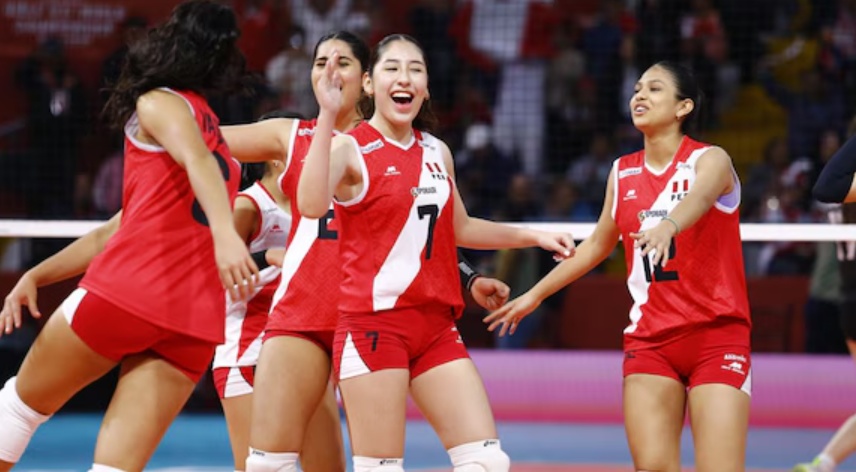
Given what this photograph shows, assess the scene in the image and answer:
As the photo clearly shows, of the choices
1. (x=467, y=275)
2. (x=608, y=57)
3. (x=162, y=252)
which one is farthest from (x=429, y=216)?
(x=608, y=57)

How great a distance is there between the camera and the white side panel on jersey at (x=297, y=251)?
15.1 feet

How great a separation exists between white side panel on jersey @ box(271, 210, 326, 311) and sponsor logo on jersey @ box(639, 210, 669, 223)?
1316 millimetres

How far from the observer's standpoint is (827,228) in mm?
7043

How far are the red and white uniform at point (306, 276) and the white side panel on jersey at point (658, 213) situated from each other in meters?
1.26

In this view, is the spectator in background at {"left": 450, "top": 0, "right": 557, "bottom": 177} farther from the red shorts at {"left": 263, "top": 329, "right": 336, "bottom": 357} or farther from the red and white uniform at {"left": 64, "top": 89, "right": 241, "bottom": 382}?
the red and white uniform at {"left": 64, "top": 89, "right": 241, "bottom": 382}

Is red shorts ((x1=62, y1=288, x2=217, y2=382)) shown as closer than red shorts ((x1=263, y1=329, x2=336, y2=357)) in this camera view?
Yes

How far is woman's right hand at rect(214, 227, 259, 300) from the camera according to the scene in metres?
3.49

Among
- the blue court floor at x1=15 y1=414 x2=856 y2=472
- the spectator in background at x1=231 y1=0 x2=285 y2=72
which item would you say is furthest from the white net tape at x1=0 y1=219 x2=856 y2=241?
the spectator in background at x1=231 y1=0 x2=285 y2=72

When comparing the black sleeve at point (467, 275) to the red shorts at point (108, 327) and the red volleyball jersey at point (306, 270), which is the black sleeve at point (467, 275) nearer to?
the red volleyball jersey at point (306, 270)

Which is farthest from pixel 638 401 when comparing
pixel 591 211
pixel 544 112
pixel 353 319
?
pixel 544 112

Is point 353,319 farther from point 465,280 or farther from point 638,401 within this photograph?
point 638,401

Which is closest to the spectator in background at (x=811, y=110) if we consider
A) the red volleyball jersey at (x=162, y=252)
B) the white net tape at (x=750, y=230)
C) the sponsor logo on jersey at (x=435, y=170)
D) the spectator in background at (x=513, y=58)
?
the spectator in background at (x=513, y=58)

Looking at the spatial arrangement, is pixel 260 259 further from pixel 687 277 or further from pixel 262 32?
pixel 262 32

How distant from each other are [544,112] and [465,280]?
7.85 meters
